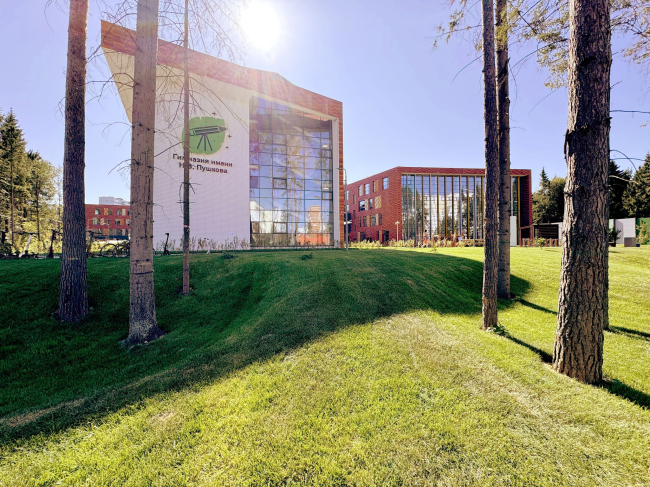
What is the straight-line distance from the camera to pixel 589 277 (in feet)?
11.8

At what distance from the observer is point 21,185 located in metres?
26.1

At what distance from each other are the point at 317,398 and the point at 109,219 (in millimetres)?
85418

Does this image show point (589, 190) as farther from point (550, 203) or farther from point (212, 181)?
point (550, 203)

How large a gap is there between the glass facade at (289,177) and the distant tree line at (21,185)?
16.6m

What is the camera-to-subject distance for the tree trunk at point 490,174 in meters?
5.57

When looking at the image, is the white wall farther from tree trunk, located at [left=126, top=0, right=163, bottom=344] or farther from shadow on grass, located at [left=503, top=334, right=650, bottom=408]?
shadow on grass, located at [left=503, top=334, right=650, bottom=408]

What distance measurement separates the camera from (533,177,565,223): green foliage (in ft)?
162

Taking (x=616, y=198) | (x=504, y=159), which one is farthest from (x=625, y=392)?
(x=616, y=198)

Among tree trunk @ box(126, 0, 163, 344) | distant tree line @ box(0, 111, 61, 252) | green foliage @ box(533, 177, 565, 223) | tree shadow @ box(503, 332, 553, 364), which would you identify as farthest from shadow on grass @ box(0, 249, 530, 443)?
green foliage @ box(533, 177, 565, 223)

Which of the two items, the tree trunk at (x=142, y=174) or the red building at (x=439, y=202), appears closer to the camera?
the tree trunk at (x=142, y=174)

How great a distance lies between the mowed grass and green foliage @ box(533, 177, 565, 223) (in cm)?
5400

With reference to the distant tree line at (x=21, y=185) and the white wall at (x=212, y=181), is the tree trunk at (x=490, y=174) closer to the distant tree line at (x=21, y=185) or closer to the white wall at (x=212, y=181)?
the white wall at (x=212, y=181)

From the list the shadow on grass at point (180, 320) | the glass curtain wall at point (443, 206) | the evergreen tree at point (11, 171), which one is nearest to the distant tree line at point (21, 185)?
the evergreen tree at point (11, 171)

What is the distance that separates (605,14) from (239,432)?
643 cm
